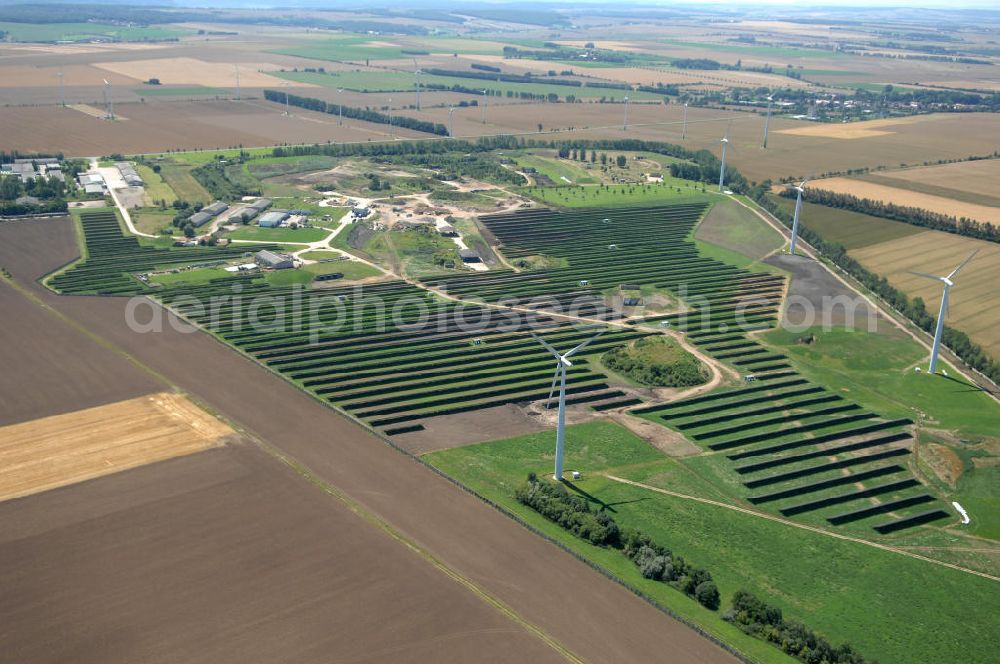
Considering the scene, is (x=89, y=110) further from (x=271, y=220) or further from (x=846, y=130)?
(x=846, y=130)

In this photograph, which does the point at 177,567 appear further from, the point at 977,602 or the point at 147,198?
the point at 147,198

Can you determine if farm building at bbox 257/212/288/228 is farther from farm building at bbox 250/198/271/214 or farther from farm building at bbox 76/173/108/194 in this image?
farm building at bbox 76/173/108/194

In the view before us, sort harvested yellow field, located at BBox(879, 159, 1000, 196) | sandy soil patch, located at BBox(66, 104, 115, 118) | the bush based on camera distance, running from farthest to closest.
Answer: sandy soil patch, located at BBox(66, 104, 115, 118) → harvested yellow field, located at BBox(879, 159, 1000, 196) → the bush

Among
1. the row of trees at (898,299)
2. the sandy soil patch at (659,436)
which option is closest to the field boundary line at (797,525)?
the sandy soil patch at (659,436)

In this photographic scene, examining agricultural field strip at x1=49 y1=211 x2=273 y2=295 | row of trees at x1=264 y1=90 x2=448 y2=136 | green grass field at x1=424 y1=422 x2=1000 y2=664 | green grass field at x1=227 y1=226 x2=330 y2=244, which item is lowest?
green grass field at x1=424 y1=422 x2=1000 y2=664

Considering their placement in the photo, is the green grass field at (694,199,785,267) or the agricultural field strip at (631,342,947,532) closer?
the agricultural field strip at (631,342,947,532)

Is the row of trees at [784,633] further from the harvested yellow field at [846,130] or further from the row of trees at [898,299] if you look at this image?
the harvested yellow field at [846,130]

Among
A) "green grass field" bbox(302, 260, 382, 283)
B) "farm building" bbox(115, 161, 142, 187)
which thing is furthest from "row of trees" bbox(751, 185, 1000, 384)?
"farm building" bbox(115, 161, 142, 187)
